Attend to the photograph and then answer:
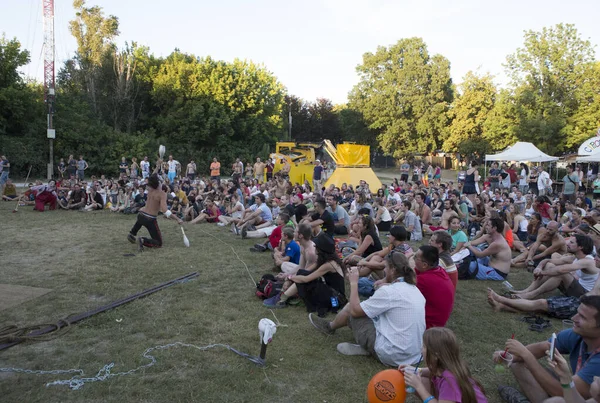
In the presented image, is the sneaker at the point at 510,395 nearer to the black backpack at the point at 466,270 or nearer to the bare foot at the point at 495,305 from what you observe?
the bare foot at the point at 495,305

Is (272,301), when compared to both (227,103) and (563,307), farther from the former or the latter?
(227,103)

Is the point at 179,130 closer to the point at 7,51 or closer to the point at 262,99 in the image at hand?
the point at 262,99

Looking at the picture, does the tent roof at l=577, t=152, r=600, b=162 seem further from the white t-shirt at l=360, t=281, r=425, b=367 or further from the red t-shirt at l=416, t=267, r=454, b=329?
the white t-shirt at l=360, t=281, r=425, b=367

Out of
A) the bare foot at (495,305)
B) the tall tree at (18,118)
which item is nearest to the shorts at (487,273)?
the bare foot at (495,305)

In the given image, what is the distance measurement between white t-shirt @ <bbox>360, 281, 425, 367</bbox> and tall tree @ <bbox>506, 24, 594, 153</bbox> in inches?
1335

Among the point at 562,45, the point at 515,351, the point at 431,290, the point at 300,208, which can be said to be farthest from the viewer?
the point at 562,45

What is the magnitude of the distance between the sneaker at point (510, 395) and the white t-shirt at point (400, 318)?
0.81 m

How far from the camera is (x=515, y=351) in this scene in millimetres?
3469

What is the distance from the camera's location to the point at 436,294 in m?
4.80

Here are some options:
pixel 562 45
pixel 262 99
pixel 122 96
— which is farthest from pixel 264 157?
pixel 562 45

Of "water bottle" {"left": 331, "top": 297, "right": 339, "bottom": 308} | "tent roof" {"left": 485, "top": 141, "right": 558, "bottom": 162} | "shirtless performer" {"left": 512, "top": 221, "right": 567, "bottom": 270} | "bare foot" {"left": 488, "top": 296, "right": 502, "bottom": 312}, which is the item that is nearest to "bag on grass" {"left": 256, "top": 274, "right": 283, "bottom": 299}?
"water bottle" {"left": 331, "top": 297, "right": 339, "bottom": 308}

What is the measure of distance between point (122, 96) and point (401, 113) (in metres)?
28.7

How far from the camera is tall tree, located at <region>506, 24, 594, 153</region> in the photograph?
110ft

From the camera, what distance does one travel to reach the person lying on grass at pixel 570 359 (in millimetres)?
3115
